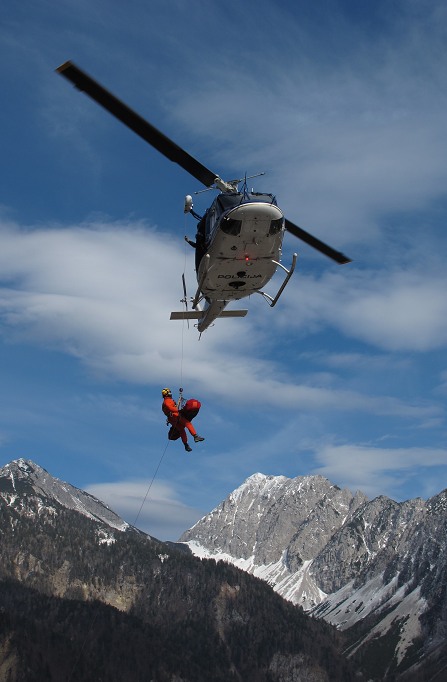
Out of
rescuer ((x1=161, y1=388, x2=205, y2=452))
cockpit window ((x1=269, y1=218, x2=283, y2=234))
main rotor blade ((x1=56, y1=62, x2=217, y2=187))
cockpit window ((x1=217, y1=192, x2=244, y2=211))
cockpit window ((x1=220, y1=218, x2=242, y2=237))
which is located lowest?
rescuer ((x1=161, y1=388, x2=205, y2=452))

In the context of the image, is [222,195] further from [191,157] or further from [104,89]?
[104,89]

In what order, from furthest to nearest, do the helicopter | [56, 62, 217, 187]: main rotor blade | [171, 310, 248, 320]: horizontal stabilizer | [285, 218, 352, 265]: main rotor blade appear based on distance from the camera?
1. [171, 310, 248, 320]: horizontal stabilizer
2. [285, 218, 352, 265]: main rotor blade
3. the helicopter
4. [56, 62, 217, 187]: main rotor blade

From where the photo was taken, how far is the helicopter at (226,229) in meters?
26.1

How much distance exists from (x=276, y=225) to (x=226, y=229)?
224 cm

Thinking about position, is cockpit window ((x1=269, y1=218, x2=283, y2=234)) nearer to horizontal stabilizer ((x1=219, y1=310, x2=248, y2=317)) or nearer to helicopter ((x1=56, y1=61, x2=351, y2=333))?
helicopter ((x1=56, y1=61, x2=351, y2=333))

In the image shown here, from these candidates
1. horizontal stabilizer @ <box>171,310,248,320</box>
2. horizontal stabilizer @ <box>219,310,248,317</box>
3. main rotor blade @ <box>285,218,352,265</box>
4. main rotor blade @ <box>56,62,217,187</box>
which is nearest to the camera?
main rotor blade @ <box>56,62,217,187</box>

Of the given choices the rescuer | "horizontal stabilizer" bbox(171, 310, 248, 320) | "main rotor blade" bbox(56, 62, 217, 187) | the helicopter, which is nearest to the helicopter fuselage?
the helicopter

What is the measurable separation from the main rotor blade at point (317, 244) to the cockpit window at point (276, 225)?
5326 millimetres

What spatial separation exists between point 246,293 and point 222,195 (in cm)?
584

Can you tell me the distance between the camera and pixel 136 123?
2653cm

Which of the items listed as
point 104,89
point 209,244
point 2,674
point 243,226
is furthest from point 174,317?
point 2,674

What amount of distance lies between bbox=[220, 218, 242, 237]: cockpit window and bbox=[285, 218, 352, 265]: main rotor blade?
6393 millimetres

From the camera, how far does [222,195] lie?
27844 mm

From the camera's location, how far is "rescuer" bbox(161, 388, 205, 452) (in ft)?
90.0
